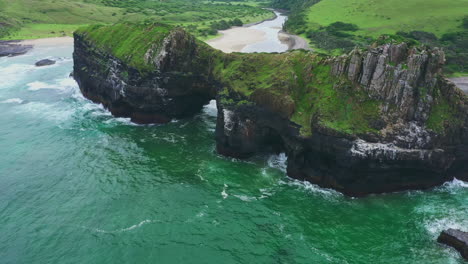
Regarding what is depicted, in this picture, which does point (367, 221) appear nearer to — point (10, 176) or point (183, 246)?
point (183, 246)

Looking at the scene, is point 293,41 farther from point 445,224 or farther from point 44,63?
point 445,224

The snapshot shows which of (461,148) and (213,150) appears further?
(213,150)

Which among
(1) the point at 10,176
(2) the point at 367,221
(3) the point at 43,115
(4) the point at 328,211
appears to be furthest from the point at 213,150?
(3) the point at 43,115

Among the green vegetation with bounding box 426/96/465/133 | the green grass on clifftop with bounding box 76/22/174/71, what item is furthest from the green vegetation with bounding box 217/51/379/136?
the green grass on clifftop with bounding box 76/22/174/71

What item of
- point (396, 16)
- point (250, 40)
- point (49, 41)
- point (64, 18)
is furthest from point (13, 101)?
point (396, 16)

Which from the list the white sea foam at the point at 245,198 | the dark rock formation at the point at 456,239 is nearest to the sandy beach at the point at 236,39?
the white sea foam at the point at 245,198

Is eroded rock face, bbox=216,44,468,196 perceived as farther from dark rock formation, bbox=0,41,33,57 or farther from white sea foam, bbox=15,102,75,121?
dark rock formation, bbox=0,41,33,57

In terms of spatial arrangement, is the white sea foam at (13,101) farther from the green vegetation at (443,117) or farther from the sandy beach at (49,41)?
the green vegetation at (443,117)
